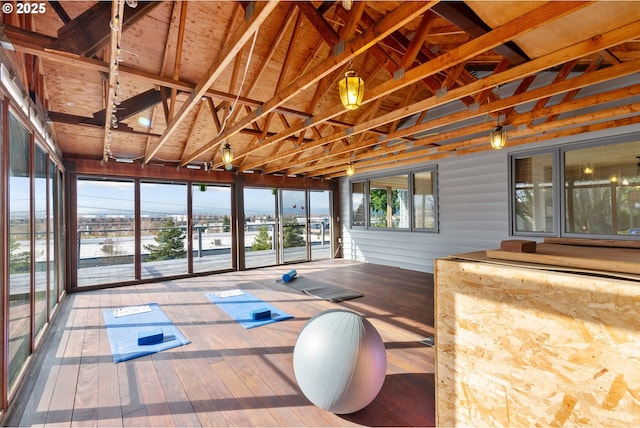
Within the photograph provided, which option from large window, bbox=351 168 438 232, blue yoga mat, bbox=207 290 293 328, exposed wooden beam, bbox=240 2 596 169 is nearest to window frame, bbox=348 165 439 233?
large window, bbox=351 168 438 232

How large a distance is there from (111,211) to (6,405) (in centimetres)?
548

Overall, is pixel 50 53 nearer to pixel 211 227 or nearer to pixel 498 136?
pixel 498 136

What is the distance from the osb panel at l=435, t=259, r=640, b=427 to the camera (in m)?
1.08

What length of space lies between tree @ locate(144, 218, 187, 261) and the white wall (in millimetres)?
5680

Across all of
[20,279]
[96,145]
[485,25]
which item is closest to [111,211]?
[96,145]

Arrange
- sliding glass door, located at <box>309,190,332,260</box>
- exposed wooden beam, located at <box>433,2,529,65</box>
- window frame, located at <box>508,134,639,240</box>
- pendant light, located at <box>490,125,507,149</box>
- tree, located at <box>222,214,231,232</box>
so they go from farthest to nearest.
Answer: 1. sliding glass door, located at <box>309,190,332,260</box>
2. tree, located at <box>222,214,231,232</box>
3. window frame, located at <box>508,134,639,240</box>
4. pendant light, located at <box>490,125,507,149</box>
5. exposed wooden beam, located at <box>433,2,529,65</box>

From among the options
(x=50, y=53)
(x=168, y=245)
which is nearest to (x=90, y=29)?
(x=50, y=53)

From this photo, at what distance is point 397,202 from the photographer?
345 inches

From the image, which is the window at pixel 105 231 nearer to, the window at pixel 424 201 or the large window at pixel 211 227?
the large window at pixel 211 227

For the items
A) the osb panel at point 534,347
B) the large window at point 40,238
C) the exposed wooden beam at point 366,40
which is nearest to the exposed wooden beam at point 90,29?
the exposed wooden beam at point 366,40

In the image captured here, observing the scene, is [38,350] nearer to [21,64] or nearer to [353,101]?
[21,64]

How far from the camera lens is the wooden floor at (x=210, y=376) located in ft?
8.02

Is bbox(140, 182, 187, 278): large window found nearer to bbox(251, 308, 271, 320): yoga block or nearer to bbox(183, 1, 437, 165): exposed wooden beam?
bbox(251, 308, 271, 320): yoga block

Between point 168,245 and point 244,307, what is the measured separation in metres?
3.79
